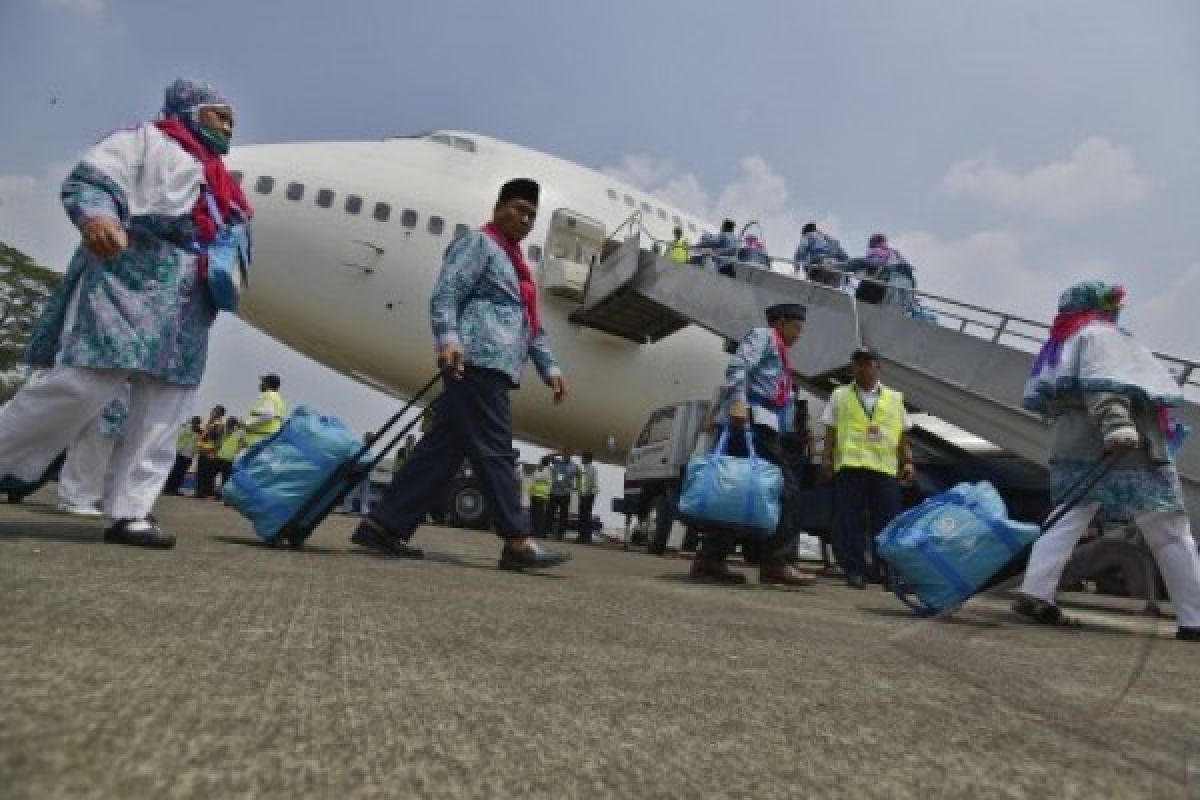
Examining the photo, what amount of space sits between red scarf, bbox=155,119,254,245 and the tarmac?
1112mm

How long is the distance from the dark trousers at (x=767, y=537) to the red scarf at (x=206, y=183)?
98.6 inches

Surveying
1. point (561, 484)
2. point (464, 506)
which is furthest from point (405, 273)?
point (561, 484)

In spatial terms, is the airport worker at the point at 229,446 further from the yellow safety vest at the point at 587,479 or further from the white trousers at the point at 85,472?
the white trousers at the point at 85,472

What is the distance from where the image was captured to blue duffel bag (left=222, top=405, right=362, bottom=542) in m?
3.29

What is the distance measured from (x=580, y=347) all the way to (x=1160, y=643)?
8.76 metres

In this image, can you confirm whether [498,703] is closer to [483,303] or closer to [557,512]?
[483,303]

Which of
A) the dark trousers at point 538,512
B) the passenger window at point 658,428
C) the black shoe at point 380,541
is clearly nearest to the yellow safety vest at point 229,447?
the dark trousers at point 538,512

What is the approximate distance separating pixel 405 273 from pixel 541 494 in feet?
15.9

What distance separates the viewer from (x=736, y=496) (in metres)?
3.88

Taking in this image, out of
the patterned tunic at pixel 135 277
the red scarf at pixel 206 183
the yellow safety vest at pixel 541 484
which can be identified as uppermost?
the yellow safety vest at pixel 541 484

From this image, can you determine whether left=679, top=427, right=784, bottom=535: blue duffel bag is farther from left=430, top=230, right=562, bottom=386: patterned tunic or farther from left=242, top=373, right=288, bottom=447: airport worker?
left=242, top=373, right=288, bottom=447: airport worker

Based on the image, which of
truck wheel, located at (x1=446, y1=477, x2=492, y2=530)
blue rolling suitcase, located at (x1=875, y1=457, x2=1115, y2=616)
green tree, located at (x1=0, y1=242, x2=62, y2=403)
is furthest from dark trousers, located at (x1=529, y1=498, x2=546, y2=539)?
green tree, located at (x1=0, y1=242, x2=62, y2=403)

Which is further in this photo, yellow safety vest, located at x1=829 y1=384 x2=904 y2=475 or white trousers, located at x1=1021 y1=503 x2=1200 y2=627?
yellow safety vest, located at x1=829 y1=384 x2=904 y2=475

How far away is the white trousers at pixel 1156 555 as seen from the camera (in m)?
3.57
